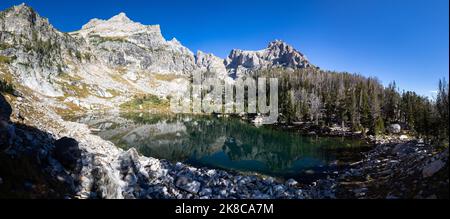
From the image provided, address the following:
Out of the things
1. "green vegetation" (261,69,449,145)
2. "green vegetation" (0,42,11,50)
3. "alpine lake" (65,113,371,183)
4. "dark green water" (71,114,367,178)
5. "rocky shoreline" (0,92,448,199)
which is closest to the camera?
"rocky shoreline" (0,92,448,199)

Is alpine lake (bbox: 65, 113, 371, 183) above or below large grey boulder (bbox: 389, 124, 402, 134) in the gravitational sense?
below

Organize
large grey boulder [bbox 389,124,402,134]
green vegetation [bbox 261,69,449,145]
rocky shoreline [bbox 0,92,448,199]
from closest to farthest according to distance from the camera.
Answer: rocky shoreline [bbox 0,92,448,199], green vegetation [bbox 261,69,449,145], large grey boulder [bbox 389,124,402,134]

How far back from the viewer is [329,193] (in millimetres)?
32969

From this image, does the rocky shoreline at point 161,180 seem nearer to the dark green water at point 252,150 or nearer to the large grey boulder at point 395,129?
the dark green water at point 252,150

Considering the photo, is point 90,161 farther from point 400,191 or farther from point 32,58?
point 32,58

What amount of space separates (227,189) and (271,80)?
505 feet

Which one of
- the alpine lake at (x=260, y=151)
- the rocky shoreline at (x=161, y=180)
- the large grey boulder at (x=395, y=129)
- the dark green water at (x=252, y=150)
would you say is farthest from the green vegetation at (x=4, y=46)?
the large grey boulder at (x=395, y=129)

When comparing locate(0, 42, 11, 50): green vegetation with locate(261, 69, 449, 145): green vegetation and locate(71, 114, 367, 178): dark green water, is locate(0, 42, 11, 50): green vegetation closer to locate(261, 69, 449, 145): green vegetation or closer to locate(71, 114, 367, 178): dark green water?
locate(71, 114, 367, 178): dark green water

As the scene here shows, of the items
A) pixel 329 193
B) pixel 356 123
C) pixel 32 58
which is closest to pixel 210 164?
pixel 329 193

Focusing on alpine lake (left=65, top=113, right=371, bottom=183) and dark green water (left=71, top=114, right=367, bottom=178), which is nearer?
alpine lake (left=65, top=113, right=371, bottom=183)

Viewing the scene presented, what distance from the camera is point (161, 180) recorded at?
3269 centimetres

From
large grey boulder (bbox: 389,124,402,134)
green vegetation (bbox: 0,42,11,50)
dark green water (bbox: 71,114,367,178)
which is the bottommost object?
dark green water (bbox: 71,114,367,178)

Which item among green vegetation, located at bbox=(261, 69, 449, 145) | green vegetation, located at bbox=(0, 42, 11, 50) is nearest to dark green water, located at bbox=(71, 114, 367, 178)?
green vegetation, located at bbox=(261, 69, 449, 145)

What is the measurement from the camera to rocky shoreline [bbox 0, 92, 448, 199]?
19625 millimetres
